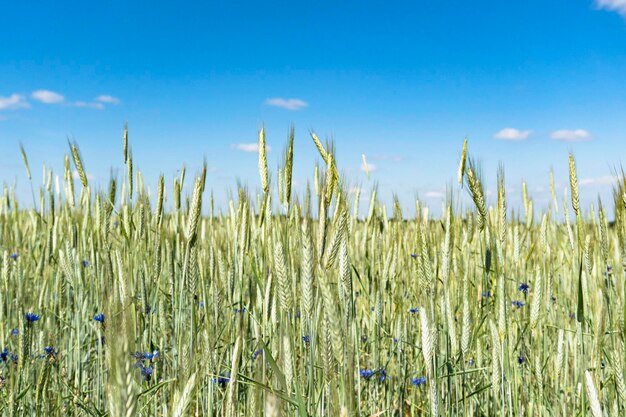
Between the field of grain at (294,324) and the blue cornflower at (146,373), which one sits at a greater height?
the field of grain at (294,324)

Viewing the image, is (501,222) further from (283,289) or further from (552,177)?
(552,177)

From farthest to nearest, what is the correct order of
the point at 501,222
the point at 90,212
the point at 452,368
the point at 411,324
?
1. the point at 90,212
2. the point at 411,324
3. the point at 452,368
4. the point at 501,222

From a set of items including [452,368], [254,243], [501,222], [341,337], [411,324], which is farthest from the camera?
[411,324]

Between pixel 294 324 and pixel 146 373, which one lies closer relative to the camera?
pixel 294 324

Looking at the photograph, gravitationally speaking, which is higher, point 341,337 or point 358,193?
point 358,193

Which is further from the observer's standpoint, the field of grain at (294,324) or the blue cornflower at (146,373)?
the blue cornflower at (146,373)

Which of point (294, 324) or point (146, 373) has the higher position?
point (294, 324)

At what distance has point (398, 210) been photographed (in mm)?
2438

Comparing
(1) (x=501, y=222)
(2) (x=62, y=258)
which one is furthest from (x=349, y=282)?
(2) (x=62, y=258)

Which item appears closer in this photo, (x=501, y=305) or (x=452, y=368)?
(x=501, y=305)

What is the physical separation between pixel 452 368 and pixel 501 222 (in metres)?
0.44

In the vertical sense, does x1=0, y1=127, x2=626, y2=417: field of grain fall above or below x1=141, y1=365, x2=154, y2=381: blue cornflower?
above

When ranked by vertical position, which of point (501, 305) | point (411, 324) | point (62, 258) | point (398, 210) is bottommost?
point (411, 324)

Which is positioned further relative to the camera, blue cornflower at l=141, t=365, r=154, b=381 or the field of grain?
blue cornflower at l=141, t=365, r=154, b=381
